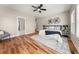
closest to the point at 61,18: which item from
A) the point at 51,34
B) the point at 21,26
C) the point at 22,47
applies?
the point at 51,34

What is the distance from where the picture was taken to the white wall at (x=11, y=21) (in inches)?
70.5

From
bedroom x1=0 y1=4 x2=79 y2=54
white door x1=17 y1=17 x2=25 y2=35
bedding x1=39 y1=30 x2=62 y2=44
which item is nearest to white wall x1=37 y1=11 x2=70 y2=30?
bedroom x1=0 y1=4 x2=79 y2=54

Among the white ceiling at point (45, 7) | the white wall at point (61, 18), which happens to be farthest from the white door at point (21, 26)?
the white wall at point (61, 18)

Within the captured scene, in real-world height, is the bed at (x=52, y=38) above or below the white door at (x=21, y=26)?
below

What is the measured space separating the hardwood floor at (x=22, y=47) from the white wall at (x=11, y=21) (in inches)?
5.7

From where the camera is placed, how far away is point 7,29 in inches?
72.4

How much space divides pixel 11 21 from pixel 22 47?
1.65 feet

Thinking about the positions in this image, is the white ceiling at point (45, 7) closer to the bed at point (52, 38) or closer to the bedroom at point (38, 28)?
the bedroom at point (38, 28)

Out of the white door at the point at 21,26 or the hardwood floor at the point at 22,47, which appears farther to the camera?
the white door at the point at 21,26

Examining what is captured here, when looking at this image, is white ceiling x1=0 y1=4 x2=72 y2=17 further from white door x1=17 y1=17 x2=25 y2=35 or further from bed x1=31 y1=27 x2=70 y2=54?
bed x1=31 y1=27 x2=70 y2=54

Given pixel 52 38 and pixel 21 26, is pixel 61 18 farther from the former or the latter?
pixel 21 26

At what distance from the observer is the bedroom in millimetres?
1808

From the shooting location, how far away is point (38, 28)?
193 cm

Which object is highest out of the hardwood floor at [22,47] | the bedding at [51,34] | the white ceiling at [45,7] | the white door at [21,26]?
the white ceiling at [45,7]
